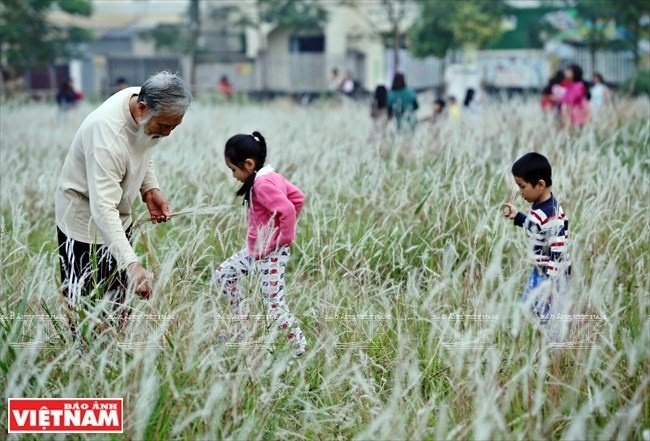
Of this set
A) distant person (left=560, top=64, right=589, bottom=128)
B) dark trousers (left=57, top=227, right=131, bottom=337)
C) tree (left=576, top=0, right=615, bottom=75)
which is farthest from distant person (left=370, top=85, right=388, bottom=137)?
tree (left=576, top=0, right=615, bottom=75)

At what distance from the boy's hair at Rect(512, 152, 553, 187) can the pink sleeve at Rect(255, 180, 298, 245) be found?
37.0 inches

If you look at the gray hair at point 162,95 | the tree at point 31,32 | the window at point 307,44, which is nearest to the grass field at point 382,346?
the gray hair at point 162,95

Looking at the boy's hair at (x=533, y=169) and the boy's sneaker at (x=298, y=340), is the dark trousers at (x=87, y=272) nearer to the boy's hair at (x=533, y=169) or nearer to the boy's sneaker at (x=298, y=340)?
the boy's sneaker at (x=298, y=340)

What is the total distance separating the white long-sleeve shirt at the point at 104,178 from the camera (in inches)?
148

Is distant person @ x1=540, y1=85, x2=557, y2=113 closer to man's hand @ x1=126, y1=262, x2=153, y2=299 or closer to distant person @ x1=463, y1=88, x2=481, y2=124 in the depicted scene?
distant person @ x1=463, y1=88, x2=481, y2=124

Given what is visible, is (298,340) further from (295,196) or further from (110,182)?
(110,182)

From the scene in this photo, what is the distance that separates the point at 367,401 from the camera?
377 cm

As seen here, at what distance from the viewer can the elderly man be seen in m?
3.75

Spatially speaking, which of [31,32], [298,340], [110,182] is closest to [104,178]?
[110,182]

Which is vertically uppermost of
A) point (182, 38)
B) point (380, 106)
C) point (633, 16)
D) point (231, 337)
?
point (633, 16)

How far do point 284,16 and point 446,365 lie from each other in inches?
1013

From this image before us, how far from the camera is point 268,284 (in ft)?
14.5

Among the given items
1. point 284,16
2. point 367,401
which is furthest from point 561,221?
point 284,16

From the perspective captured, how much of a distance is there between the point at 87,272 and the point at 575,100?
8.05 meters
